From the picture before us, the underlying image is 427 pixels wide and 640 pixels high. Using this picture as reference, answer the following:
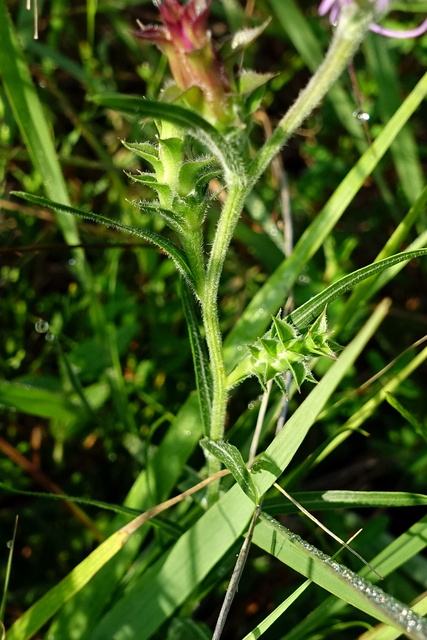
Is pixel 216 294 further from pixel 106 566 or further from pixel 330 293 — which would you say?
pixel 106 566

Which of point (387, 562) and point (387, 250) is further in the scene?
point (387, 250)

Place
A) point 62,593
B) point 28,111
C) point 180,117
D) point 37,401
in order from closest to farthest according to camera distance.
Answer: point 180,117, point 62,593, point 37,401, point 28,111

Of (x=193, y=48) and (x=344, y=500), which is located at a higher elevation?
(x=193, y=48)

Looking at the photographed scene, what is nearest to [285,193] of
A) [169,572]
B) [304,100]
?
[304,100]

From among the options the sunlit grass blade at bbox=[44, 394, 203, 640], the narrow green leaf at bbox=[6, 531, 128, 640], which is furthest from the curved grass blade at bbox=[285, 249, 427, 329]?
the narrow green leaf at bbox=[6, 531, 128, 640]

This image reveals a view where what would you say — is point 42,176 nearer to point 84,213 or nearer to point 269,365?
point 84,213

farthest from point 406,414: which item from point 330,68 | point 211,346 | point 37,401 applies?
point 37,401

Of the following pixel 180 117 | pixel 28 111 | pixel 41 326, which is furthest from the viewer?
pixel 41 326

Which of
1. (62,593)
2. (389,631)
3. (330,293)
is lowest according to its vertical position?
(389,631)
